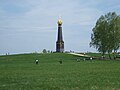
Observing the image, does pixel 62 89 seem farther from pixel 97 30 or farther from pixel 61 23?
pixel 61 23

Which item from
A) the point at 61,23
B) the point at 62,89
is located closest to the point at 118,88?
the point at 62,89

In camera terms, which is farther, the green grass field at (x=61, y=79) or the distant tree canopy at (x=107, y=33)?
the distant tree canopy at (x=107, y=33)

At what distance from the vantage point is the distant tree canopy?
8462cm

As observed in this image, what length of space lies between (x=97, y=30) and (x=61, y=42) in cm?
5542

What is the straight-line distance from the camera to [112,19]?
3413 inches

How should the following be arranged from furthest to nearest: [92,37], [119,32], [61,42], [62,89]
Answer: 1. [61,42]
2. [92,37]
3. [119,32]
4. [62,89]

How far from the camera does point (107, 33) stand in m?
85.3

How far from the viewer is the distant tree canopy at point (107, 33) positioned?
278ft

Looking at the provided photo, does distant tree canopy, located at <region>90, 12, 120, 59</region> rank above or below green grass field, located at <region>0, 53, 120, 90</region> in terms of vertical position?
above

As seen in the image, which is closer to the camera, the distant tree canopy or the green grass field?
the green grass field

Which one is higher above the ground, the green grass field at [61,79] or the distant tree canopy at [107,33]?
the distant tree canopy at [107,33]

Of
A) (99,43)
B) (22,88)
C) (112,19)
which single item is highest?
(112,19)

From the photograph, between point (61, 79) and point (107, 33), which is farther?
point (107, 33)

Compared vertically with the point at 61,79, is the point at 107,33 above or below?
above
